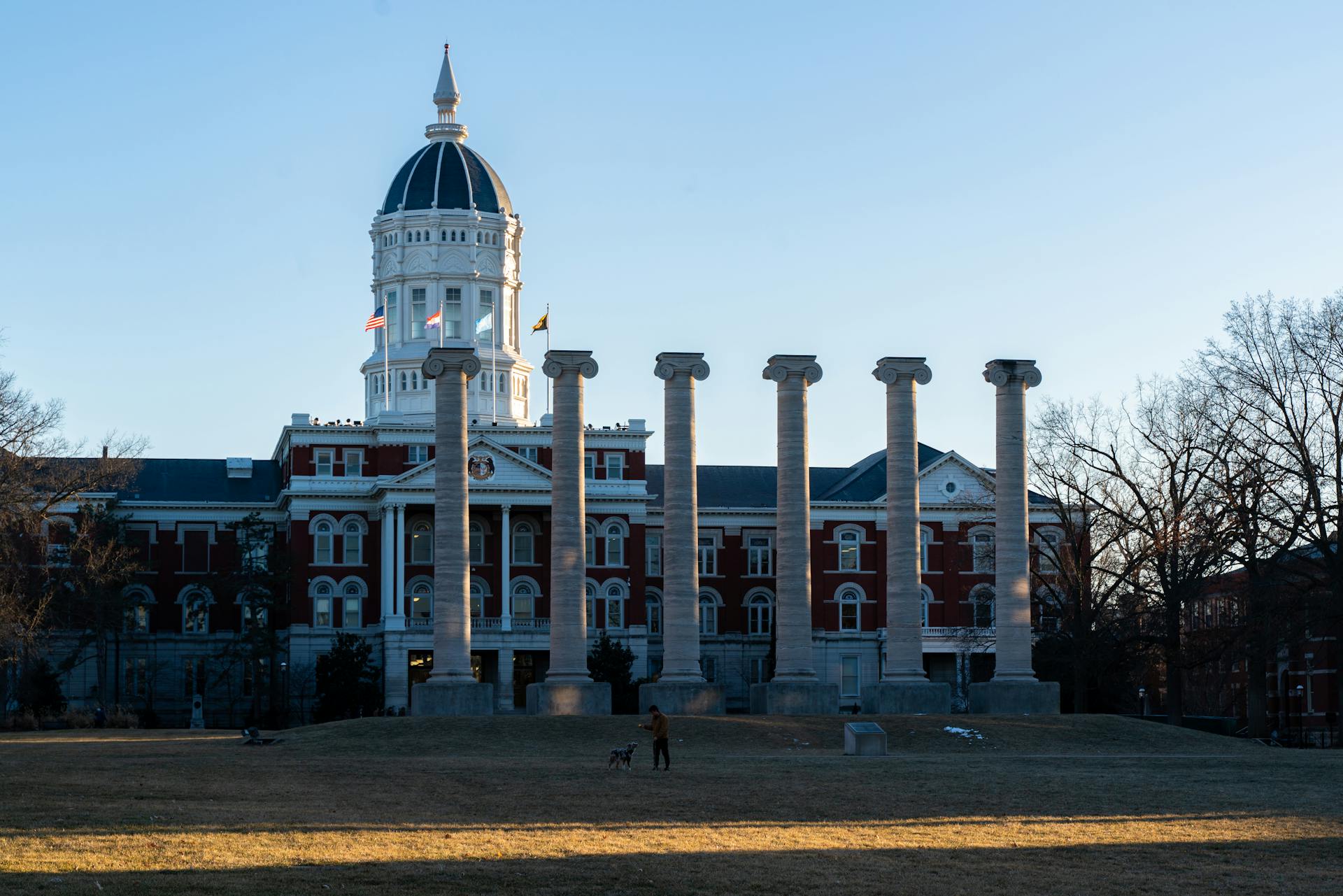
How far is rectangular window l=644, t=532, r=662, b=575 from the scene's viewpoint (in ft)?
370

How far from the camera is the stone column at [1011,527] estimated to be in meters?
Answer: 68.9

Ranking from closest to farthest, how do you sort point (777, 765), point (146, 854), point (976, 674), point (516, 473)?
point (146, 854), point (777, 765), point (516, 473), point (976, 674)

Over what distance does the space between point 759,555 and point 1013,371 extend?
46.1 meters

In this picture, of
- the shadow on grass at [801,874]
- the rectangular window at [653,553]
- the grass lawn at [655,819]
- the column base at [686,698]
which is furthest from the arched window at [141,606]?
the shadow on grass at [801,874]

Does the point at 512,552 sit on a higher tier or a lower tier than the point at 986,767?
higher

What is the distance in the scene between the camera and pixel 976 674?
4338 inches

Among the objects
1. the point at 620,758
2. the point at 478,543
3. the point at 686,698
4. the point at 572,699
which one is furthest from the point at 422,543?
the point at 620,758

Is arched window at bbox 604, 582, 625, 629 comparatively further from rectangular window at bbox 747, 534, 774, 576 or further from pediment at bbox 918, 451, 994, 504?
pediment at bbox 918, 451, 994, 504

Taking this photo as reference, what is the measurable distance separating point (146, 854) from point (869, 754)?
28.6 m

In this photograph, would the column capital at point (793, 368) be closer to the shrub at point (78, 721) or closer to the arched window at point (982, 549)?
the arched window at point (982, 549)

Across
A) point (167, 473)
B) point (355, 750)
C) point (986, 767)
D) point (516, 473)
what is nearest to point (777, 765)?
point (986, 767)

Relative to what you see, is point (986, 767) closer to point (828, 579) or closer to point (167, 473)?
point (828, 579)

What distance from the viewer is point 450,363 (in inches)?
2648

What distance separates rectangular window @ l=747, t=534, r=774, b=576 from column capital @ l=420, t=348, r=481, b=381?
4834cm
